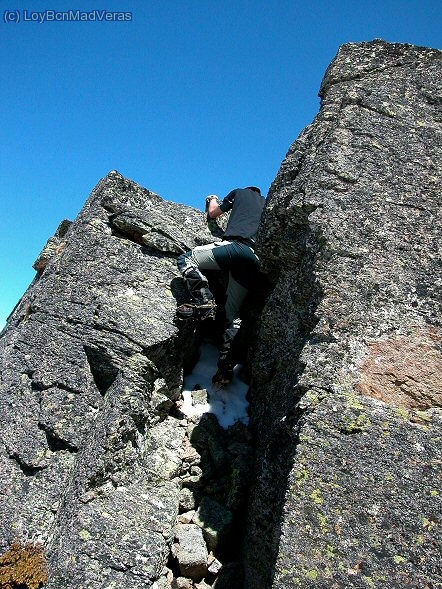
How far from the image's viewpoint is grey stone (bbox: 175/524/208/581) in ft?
23.0

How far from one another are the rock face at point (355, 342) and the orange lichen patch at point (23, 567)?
311 cm

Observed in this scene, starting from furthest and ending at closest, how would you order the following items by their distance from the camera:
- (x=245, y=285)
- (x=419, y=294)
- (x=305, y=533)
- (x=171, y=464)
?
1. (x=245, y=285)
2. (x=171, y=464)
3. (x=419, y=294)
4. (x=305, y=533)

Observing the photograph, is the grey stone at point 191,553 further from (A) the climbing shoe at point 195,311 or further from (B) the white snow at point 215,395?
(A) the climbing shoe at point 195,311

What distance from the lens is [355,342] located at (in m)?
6.41

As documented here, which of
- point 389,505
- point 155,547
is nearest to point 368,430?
point 389,505

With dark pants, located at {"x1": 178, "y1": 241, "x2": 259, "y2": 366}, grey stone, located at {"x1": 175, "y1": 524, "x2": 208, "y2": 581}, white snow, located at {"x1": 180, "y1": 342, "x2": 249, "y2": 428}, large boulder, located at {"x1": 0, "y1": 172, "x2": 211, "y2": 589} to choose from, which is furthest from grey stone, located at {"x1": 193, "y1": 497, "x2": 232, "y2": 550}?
dark pants, located at {"x1": 178, "y1": 241, "x2": 259, "y2": 366}

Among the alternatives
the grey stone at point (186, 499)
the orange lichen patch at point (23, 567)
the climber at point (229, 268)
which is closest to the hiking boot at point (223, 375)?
the climber at point (229, 268)

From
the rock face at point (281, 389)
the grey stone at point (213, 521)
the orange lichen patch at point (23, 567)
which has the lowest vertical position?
the orange lichen patch at point (23, 567)

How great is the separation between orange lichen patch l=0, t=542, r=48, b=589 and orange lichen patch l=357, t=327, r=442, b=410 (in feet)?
17.3

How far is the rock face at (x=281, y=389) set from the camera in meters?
5.33

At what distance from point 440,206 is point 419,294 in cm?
191

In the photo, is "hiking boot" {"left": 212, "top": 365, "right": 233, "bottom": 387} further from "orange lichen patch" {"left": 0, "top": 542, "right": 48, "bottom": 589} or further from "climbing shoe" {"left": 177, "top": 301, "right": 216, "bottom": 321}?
"orange lichen patch" {"left": 0, "top": 542, "right": 48, "bottom": 589}

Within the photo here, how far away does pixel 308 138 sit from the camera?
9.34m

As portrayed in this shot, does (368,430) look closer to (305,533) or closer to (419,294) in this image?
(305,533)
